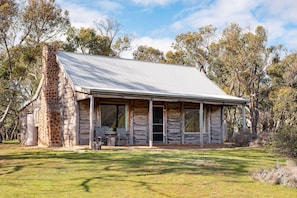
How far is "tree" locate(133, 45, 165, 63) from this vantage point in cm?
4178

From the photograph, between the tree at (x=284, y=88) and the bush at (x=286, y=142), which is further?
the tree at (x=284, y=88)

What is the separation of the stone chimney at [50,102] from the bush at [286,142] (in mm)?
11623

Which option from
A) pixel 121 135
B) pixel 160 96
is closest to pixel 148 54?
pixel 121 135

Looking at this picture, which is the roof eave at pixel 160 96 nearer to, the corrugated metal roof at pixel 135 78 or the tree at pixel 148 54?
the corrugated metal roof at pixel 135 78

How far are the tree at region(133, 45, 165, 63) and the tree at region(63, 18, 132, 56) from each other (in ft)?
7.67

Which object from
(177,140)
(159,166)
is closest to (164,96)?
(177,140)

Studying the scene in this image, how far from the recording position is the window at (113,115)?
18.5 metres

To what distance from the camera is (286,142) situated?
1109cm

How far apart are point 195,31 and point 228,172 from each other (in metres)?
28.8

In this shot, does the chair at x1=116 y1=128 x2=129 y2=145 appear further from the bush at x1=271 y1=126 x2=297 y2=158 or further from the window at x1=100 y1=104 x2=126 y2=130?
the bush at x1=271 y1=126 x2=297 y2=158

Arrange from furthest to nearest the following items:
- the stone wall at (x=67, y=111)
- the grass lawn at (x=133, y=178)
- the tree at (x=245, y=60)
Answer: the tree at (x=245, y=60) < the stone wall at (x=67, y=111) < the grass lawn at (x=133, y=178)

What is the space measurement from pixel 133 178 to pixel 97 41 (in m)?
30.4

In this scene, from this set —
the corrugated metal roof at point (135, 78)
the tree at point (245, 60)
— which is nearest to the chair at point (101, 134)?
the corrugated metal roof at point (135, 78)

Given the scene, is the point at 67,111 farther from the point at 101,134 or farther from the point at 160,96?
the point at 160,96
